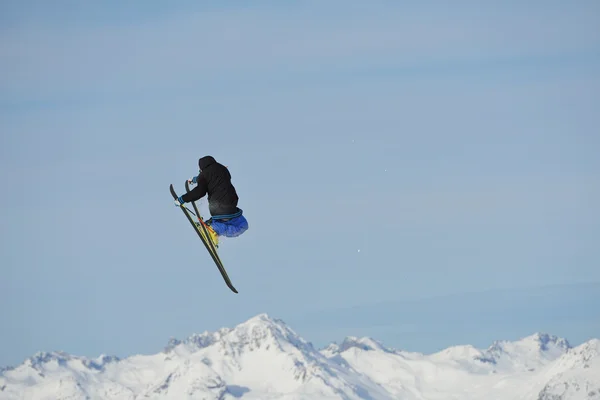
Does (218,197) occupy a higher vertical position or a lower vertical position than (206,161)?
lower

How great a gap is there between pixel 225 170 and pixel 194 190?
122 centimetres

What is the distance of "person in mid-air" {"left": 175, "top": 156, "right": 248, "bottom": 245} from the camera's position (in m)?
39.1

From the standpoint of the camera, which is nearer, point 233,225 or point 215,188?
point 215,188

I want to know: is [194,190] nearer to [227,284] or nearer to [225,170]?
[225,170]

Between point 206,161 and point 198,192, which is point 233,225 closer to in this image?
point 198,192

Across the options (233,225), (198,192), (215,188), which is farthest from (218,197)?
(233,225)

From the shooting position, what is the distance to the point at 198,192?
129 feet

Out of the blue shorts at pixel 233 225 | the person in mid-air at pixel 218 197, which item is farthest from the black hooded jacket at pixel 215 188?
the blue shorts at pixel 233 225

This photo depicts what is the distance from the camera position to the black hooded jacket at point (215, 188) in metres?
39.0

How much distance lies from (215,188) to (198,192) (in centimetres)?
58

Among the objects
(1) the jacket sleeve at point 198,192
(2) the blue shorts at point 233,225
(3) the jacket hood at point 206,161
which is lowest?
(2) the blue shorts at point 233,225

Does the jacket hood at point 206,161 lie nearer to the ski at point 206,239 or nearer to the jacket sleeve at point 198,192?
the jacket sleeve at point 198,192

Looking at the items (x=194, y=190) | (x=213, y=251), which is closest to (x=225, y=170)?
(x=194, y=190)

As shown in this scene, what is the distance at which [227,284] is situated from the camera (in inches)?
1612
